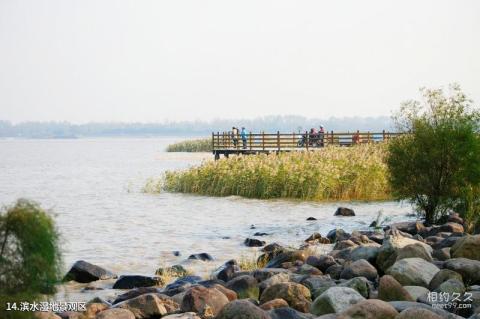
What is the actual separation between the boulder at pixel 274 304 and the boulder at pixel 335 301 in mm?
300

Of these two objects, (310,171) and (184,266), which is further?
(310,171)

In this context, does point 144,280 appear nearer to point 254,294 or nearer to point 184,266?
point 184,266

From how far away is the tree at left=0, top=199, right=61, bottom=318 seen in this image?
16.3 feet

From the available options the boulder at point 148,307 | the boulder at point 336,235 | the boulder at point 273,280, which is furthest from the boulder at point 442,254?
the boulder at point 336,235

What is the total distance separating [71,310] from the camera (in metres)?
7.74

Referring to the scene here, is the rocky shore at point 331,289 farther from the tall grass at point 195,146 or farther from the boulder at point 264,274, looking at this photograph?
the tall grass at point 195,146

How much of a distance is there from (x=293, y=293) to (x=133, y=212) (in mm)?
16112

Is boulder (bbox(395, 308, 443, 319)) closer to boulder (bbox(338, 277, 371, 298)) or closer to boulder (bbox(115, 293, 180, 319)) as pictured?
boulder (bbox(338, 277, 371, 298))

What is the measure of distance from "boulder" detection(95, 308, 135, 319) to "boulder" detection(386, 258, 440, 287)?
317 centimetres

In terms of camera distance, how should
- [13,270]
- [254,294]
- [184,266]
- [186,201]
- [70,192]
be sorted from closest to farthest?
[13,270]
[254,294]
[184,266]
[186,201]
[70,192]

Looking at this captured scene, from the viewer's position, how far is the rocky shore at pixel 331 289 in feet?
22.7

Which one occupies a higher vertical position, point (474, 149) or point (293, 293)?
point (474, 149)

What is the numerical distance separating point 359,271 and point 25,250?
5.28m

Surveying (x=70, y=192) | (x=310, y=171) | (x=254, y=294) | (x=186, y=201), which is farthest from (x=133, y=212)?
(x=254, y=294)
